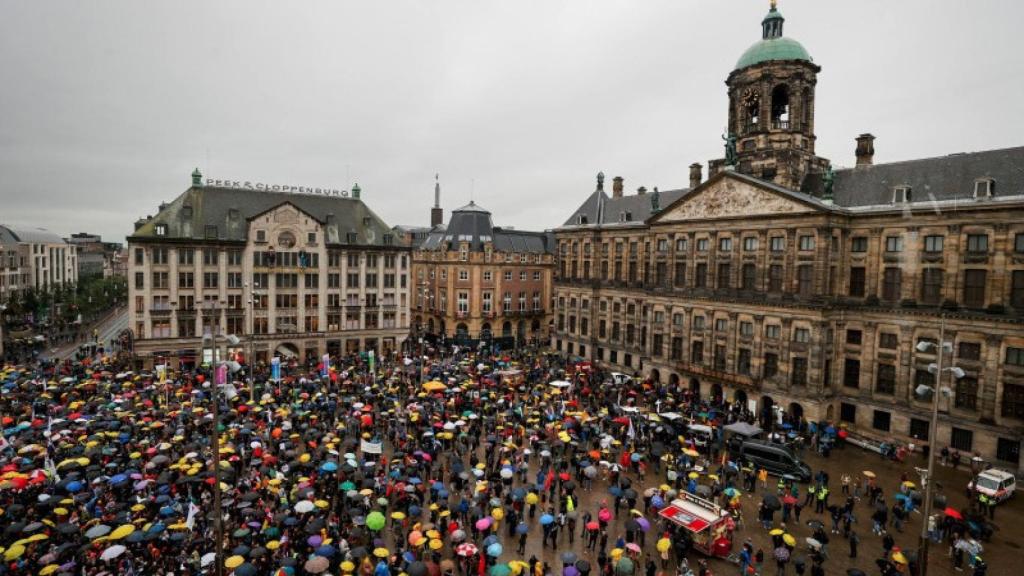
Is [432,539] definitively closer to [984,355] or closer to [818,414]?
[818,414]

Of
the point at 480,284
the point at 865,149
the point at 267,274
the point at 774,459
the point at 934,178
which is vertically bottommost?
the point at 774,459

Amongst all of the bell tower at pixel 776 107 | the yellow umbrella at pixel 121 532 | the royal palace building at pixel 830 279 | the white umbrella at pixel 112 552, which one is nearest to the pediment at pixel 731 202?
the royal palace building at pixel 830 279

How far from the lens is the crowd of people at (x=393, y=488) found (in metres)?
25.1

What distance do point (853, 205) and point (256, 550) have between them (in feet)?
173

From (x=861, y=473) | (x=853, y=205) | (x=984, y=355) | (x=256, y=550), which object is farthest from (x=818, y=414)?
(x=256, y=550)

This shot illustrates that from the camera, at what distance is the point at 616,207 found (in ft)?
265

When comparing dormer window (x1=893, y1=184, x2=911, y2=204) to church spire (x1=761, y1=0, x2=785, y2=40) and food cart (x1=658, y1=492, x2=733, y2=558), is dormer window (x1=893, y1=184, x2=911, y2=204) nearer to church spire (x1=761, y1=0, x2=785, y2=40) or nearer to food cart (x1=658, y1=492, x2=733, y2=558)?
church spire (x1=761, y1=0, x2=785, y2=40)

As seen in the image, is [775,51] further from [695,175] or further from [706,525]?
[706,525]

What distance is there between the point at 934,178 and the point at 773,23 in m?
24.2

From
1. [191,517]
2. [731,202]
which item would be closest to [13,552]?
[191,517]

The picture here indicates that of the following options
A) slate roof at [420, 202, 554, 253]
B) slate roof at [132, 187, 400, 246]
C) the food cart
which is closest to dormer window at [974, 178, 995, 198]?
the food cart

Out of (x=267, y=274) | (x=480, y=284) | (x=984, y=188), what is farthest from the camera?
(x=480, y=284)

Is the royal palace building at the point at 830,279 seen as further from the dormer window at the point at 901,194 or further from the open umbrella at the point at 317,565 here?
the open umbrella at the point at 317,565

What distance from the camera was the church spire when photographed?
5912 centimetres
